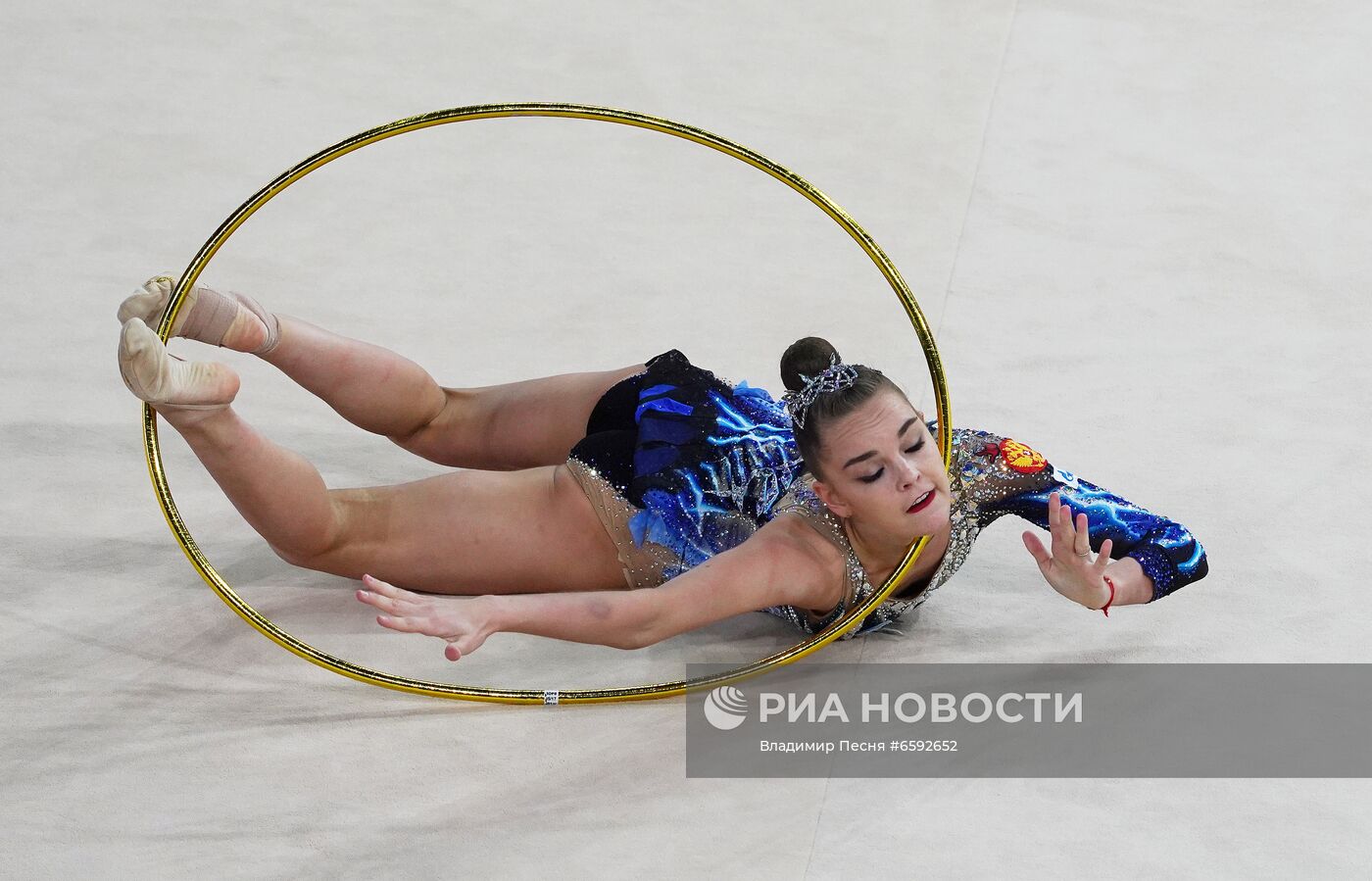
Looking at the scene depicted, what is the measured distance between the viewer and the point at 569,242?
A: 4.30 meters

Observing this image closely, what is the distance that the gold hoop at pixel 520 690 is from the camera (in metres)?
2.73

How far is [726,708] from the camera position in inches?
113

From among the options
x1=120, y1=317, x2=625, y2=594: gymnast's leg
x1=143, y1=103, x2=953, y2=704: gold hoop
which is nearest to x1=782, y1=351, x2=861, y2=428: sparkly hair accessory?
x1=143, y1=103, x2=953, y2=704: gold hoop

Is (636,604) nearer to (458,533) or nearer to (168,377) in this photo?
(458,533)

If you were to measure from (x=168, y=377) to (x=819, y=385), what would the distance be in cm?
104

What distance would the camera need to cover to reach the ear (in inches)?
110

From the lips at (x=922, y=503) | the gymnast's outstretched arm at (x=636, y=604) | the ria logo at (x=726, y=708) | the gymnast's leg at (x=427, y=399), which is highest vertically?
the gymnast's leg at (x=427, y=399)

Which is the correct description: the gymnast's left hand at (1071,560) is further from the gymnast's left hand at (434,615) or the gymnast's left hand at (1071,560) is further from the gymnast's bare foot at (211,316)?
the gymnast's bare foot at (211,316)

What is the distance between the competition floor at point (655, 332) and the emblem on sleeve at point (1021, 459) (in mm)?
337

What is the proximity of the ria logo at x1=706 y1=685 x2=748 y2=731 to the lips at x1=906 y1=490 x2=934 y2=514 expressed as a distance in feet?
1.48

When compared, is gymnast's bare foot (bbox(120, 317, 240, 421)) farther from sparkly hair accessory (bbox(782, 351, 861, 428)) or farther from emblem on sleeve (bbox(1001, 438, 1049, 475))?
emblem on sleeve (bbox(1001, 438, 1049, 475))

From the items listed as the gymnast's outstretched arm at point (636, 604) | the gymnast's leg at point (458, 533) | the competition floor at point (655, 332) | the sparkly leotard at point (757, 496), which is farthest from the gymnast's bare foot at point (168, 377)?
the sparkly leotard at point (757, 496)

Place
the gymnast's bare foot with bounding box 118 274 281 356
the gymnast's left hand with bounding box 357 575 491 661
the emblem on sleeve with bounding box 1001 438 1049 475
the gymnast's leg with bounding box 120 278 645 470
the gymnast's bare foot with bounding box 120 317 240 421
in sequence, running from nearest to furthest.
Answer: the gymnast's left hand with bounding box 357 575 491 661 → the gymnast's bare foot with bounding box 120 317 240 421 → the gymnast's bare foot with bounding box 118 274 281 356 → the emblem on sleeve with bounding box 1001 438 1049 475 → the gymnast's leg with bounding box 120 278 645 470

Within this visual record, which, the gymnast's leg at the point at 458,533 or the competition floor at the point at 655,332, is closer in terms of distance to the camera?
the competition floor at the point at 655,332
